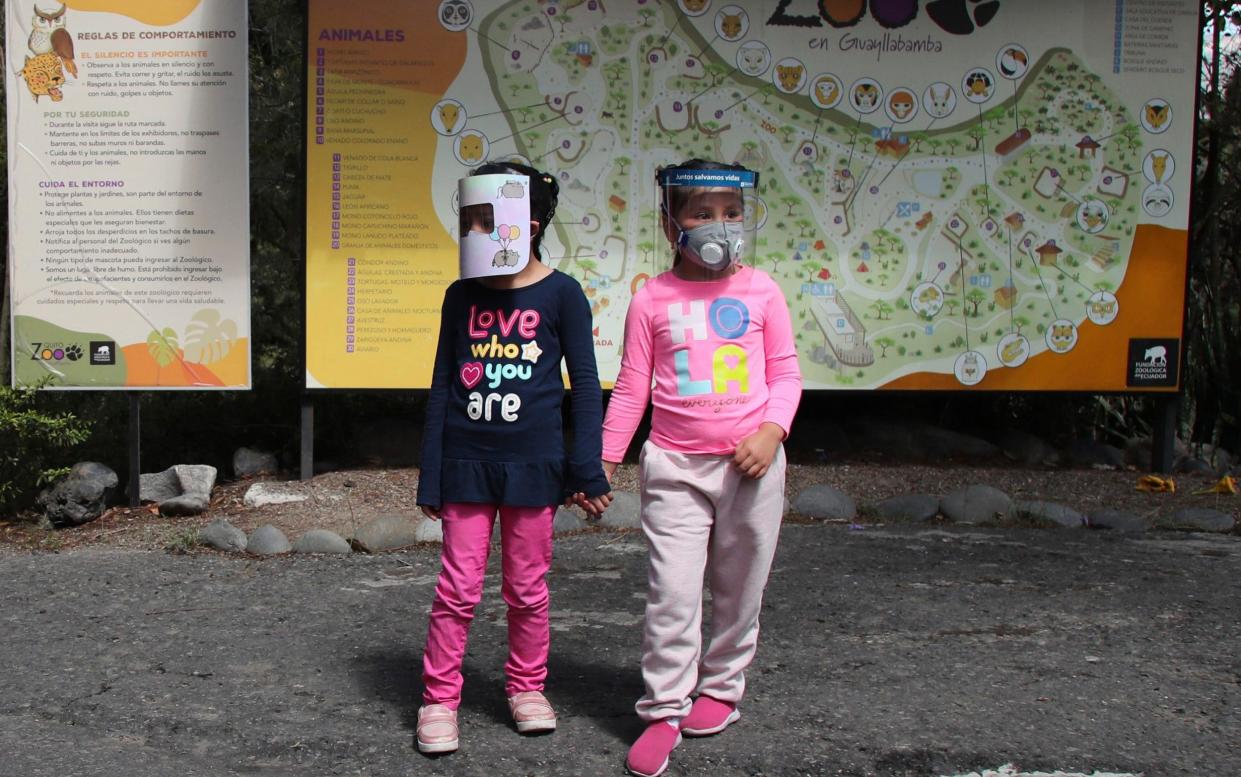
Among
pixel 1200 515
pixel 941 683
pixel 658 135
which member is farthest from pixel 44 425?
pixel 1200 515

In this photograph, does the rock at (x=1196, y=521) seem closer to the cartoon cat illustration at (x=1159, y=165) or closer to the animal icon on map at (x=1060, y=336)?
the animal icon on map at (x=1060, y=336)

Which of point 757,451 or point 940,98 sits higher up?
point 940,98

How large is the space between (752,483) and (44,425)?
4.87m

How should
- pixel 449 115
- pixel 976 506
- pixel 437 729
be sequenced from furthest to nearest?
pixel 449 115 < pixel 976 506 < pixel 437 729

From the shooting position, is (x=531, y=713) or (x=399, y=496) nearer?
(x=531, y=713)

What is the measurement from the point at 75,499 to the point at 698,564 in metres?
4.73

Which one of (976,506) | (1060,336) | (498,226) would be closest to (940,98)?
(1060,336)

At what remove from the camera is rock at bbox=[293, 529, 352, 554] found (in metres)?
6.11

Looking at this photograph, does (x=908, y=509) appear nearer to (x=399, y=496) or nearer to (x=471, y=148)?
(x=399, y=496)

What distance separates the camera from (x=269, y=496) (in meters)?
7.20

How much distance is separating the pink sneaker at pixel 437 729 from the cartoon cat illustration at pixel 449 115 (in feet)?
15.5

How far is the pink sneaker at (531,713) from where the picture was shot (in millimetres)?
3523

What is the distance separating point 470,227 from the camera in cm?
354

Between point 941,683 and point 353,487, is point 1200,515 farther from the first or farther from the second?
point 353,487
